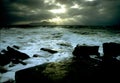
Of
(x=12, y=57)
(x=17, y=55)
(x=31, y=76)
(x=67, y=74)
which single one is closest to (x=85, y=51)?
(x=17, y=55)

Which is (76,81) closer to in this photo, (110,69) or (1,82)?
(110,69)

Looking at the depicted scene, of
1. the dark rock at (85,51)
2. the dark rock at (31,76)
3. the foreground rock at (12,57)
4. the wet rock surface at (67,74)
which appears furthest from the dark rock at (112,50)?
the dark rock at (31,76)

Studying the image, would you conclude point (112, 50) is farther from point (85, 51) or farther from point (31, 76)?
point (31, 76)

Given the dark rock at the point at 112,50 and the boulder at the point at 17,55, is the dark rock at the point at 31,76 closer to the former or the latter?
the boulder at the point at 17,55

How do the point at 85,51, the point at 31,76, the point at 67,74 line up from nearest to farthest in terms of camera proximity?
the point at 31,76
the point at 67,74
the point at 85,51

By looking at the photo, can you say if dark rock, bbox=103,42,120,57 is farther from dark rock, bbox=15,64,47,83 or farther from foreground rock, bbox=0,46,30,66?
dark rock, bbox=15,64,47,83

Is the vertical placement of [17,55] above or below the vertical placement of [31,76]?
below

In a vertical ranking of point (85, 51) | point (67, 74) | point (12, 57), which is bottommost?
point (12, 57)

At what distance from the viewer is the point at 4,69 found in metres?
7.88

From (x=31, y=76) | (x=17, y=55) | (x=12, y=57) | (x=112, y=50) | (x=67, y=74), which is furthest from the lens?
(x=112, y=50)

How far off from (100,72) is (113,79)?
0.59m

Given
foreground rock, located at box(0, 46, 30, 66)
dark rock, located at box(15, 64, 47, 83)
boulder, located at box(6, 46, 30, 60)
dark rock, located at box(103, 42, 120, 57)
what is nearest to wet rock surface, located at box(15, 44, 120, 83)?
dark rock, located at box(15, 64, 47, 83)

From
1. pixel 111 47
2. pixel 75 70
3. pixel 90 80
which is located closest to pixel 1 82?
pixel 75 70

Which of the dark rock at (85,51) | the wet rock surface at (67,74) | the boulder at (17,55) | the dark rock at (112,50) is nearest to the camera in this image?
the wet rock surface at (67,74)
